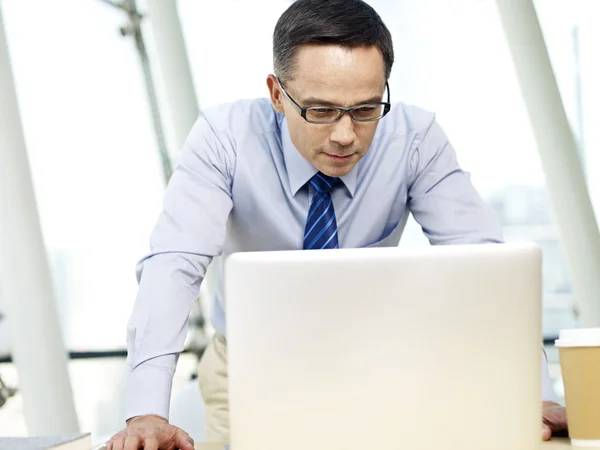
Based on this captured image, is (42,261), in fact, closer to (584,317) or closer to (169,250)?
(169,250)

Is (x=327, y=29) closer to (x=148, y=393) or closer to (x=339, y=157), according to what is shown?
(x=339, y=157)

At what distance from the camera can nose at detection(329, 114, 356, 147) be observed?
5.11 feet

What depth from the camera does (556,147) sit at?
13.4ft

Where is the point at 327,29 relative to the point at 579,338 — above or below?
above

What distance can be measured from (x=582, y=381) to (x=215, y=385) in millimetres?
1249

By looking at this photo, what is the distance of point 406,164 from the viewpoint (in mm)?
1861

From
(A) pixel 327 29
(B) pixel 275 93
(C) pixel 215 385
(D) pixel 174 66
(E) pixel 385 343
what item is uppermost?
(D) pixel 174 66

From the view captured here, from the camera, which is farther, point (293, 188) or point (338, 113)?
point (293, 188)

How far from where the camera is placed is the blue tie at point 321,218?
1.80 meters

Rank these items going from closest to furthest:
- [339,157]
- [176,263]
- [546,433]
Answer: [546,433] → [176,263] → [339,157]

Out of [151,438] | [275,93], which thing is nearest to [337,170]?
[275,93]

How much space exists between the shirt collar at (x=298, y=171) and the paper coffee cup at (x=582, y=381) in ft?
2.54

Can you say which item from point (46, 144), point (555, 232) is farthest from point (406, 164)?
point (555, 232)

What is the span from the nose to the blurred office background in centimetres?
244
